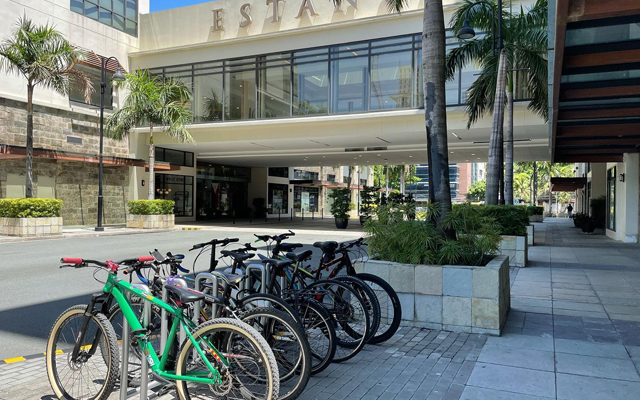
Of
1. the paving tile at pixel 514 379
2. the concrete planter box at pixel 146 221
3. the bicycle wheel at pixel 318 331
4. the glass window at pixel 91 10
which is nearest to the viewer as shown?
the paving tile at pixel 514 379

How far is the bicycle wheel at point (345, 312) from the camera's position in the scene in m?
4.52

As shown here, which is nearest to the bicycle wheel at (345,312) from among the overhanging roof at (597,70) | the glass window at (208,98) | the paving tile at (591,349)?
the paving tile at (591,349)

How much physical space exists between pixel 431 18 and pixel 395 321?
15.7 feet

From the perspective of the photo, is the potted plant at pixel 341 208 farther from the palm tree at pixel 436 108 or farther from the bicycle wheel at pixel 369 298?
the bicycle wheel at pixel 369 298

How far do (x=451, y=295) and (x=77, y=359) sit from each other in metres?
4.11

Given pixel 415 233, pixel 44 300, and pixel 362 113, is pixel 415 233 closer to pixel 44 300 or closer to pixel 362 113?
pixel 44 300

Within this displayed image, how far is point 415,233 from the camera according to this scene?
6.30 metres

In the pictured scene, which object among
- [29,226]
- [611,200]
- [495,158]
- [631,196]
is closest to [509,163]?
[495,158]

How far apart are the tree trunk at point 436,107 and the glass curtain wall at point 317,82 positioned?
13458 millimetres

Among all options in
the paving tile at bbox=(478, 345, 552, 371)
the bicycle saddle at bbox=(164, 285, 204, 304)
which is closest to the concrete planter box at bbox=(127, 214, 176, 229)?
the paving tile at bbox=(478, 345, 552, 371)

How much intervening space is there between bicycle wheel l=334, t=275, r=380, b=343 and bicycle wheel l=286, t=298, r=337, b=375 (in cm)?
71

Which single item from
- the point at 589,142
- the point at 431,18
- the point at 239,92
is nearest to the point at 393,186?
the point at 239,92

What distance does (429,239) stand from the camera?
244 inches

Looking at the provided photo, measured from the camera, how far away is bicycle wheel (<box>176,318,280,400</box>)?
114 inches
